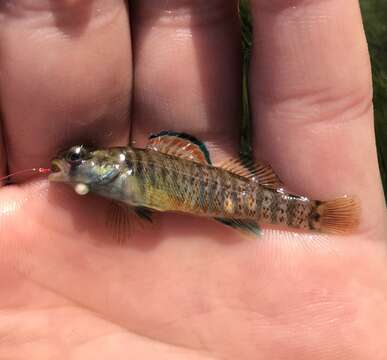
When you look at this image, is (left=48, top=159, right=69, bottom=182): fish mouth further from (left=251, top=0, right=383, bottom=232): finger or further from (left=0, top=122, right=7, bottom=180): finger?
(left=251, top=0, right=383, bottom=232): finger

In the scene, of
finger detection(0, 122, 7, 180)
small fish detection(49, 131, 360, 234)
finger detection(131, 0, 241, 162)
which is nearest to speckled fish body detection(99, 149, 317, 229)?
small fish detection(49, 131, 360, 234)

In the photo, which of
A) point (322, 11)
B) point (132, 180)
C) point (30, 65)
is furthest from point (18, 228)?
point (322, 11)

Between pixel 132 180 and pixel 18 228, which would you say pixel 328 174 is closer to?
pixel 132 180

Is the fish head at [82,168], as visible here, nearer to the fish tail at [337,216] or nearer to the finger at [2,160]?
the finger at [2,160]

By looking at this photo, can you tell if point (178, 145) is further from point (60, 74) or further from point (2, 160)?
point (2, 160)

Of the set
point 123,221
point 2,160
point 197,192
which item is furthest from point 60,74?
point 197,192
